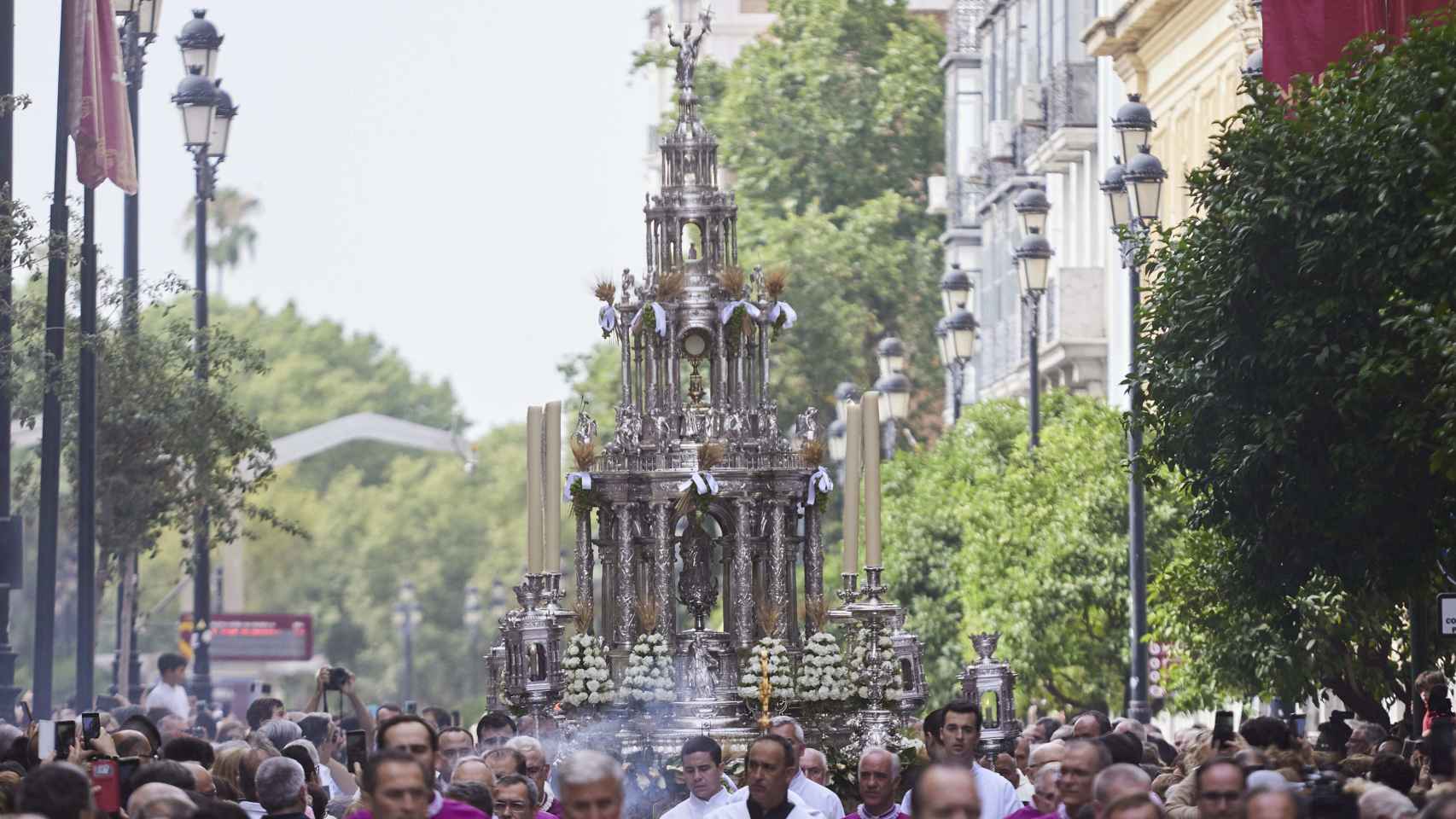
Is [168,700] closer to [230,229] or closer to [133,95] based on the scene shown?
[133,95]

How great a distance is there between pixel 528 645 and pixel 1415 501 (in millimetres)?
5995

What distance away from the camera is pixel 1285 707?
109 ft

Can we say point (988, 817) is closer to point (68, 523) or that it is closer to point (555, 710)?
point (555, 710)

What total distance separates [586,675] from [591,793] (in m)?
11.8

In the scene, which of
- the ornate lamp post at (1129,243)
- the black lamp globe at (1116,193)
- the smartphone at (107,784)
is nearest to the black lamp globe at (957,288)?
the black lamp globe at (1116,193)

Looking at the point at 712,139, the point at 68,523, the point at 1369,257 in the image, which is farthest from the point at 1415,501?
the point at 68,523

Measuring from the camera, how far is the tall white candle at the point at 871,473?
77.3ft

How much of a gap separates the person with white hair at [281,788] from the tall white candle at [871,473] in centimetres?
897

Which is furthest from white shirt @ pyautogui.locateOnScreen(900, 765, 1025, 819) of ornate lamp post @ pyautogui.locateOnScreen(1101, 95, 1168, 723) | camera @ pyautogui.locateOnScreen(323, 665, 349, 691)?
ornate lamp post @ pyautogui.locateOnScreen(1101, 95, 1168, 723)

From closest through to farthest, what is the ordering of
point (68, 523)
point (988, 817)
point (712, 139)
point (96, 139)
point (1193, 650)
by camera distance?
point (988, 817) < point (712, 139) < point (96, 139) < point (1193, 650) < point (68, 523)

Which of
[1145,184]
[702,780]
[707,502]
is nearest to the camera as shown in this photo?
[702,780]

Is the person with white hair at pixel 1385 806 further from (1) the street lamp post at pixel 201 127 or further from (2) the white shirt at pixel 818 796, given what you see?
(1) the street lamp post at pixel 201 127

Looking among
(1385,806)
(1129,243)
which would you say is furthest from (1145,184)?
(1385,806)

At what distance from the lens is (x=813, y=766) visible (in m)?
19.2
